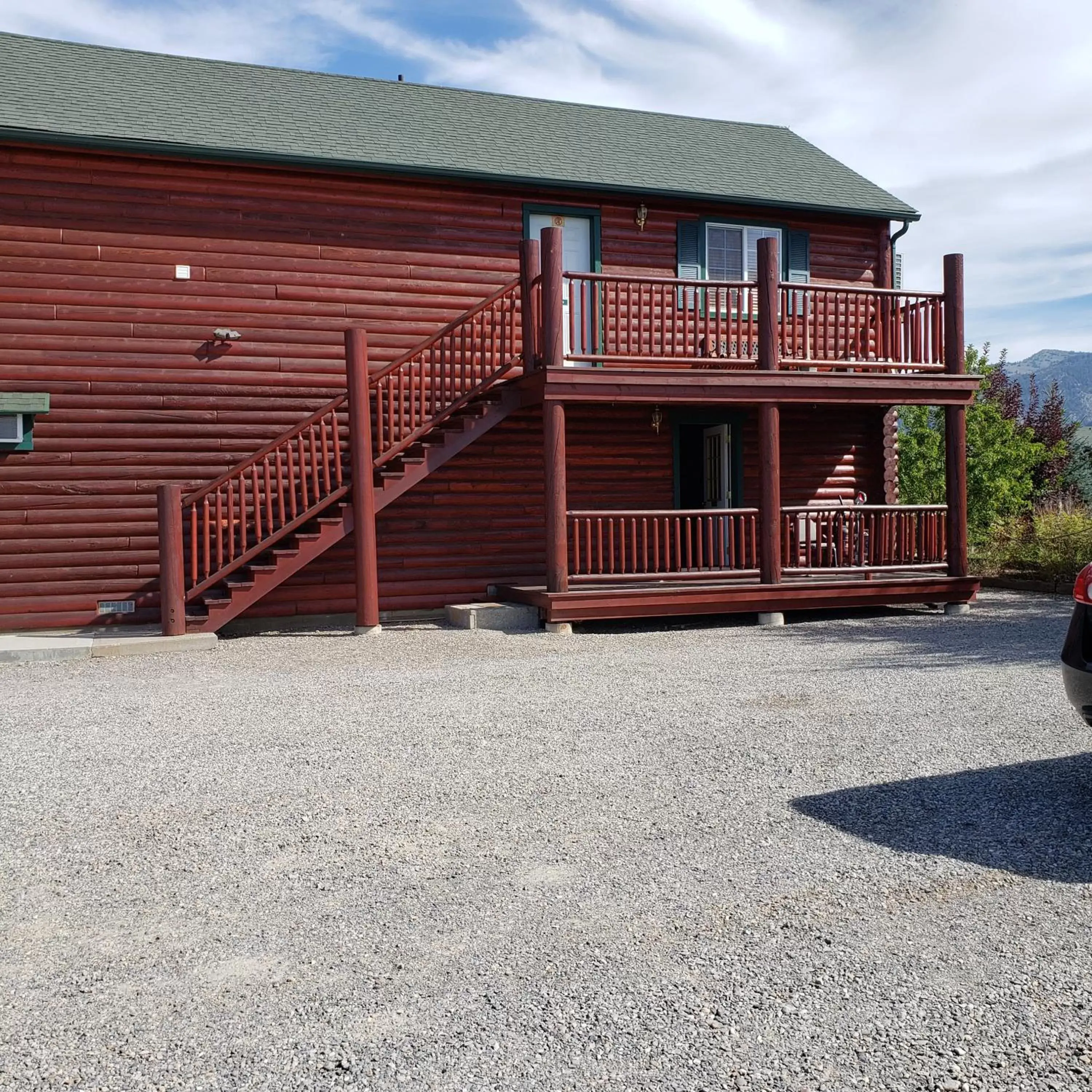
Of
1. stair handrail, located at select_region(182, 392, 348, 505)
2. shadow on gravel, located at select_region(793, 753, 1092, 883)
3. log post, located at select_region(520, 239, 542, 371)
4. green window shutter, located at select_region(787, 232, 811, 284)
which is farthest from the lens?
green window shutter, located at select_region(787, 232, 811, 284)

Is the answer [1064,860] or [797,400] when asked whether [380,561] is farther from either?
[1064,860]

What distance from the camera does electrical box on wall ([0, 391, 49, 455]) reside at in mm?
11656

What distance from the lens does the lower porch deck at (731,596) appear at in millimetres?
11836

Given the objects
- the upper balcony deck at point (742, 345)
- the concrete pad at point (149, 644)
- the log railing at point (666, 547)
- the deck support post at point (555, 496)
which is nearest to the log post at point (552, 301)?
the upper balcony deck at point (742, 345)

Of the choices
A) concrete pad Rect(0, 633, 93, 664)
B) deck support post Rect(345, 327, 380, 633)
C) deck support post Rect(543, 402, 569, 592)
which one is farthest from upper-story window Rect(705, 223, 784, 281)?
concrete pad Rect(0, 633, 93, 664)

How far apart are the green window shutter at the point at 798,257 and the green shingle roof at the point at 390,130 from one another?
46cm

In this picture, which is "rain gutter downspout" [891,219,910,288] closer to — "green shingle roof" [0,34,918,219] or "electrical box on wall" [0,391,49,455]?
"green shingle roof" [0,34,918,219]

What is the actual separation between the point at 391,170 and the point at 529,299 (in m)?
2.56

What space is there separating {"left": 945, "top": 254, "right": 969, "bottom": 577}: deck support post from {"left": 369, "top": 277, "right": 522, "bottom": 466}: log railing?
5328mm

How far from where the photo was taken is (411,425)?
12.0m

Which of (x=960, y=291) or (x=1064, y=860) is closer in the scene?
(x=1064, y=860)

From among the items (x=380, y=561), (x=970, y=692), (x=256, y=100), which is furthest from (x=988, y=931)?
(x=256, y=100)

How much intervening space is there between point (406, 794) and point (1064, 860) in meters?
2.94

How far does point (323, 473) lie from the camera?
1264cm
